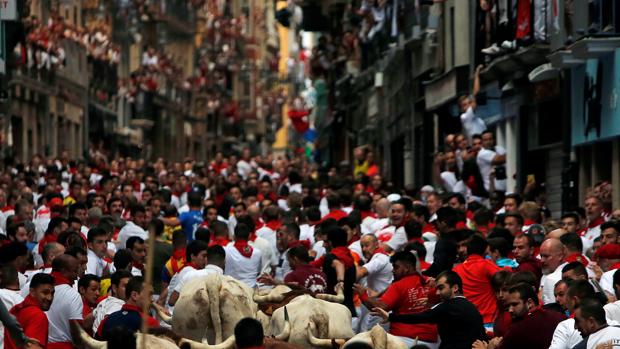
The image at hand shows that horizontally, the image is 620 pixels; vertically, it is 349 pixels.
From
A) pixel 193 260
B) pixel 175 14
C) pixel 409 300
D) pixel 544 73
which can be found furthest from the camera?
pixel 175 14

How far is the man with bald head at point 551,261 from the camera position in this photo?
15227mm

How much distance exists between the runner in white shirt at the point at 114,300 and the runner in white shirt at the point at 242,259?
5391 millimetres

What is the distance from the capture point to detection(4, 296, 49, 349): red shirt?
13484 millimetres

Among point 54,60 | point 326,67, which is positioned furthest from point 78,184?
point 326,67

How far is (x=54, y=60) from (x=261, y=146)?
9823 centimetres

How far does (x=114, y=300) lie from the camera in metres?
15.2

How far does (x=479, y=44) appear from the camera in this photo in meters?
37.3

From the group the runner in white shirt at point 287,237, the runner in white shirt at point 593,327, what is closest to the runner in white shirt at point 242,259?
the runner in white shirt at point 287,237

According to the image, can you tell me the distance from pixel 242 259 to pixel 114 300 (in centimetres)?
580

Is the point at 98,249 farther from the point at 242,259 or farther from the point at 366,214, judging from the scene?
the point at 366,214

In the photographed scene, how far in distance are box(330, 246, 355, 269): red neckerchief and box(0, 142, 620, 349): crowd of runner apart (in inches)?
1.2

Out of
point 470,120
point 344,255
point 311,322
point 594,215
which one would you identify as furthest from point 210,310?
point 470,120

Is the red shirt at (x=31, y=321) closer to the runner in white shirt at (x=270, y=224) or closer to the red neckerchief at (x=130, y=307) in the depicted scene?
the red neckerchief at (x=130, y=307)

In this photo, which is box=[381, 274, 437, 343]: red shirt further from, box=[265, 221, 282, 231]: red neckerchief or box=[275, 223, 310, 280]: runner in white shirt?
box=[265, 221, 282, 231]: red neckerchief
